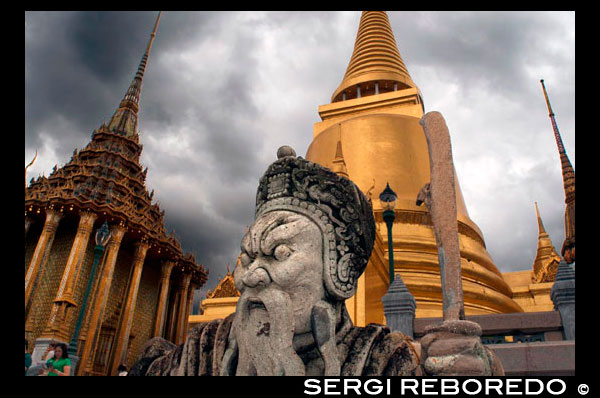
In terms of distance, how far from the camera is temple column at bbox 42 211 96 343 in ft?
47.8

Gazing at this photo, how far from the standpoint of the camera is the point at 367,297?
10.5 meters

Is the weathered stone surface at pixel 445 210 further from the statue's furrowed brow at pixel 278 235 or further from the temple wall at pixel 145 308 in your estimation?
the temple wall at pixel 145 308

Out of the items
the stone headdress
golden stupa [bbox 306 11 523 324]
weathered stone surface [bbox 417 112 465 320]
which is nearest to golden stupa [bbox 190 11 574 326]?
golden stupa [bbox 306 11 523 324]

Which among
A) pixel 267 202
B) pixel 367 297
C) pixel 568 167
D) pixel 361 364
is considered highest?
pixel 568 167

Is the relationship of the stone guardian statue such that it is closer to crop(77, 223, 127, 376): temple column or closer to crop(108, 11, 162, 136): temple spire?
crop(77, 223, 127, 376): temple column

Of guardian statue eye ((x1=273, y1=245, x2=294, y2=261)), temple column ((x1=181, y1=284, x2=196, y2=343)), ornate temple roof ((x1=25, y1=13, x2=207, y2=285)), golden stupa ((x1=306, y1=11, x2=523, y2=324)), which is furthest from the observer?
temple column ((x1=181, y1=284, x2=196, y2=343))

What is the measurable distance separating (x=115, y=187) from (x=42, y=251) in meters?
5.03

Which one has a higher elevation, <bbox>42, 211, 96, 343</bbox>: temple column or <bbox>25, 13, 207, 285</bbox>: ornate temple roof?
<bbox>25, 13, 207, 285</bbox>: ornate temple roof

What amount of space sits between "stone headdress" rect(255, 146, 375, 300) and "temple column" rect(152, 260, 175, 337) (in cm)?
2211

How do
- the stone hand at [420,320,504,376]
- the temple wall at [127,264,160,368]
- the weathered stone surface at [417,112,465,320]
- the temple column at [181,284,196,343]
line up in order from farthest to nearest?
the temple column at [181,284,196,343], the temple wall at [127,264,160,368], the weathered stone surface at [417,112,465,320], the stone hand at [420,320,504,376]

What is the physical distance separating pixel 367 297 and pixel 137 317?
653 inches

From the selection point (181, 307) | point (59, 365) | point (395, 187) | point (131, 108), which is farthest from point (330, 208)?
point (131, 108)
